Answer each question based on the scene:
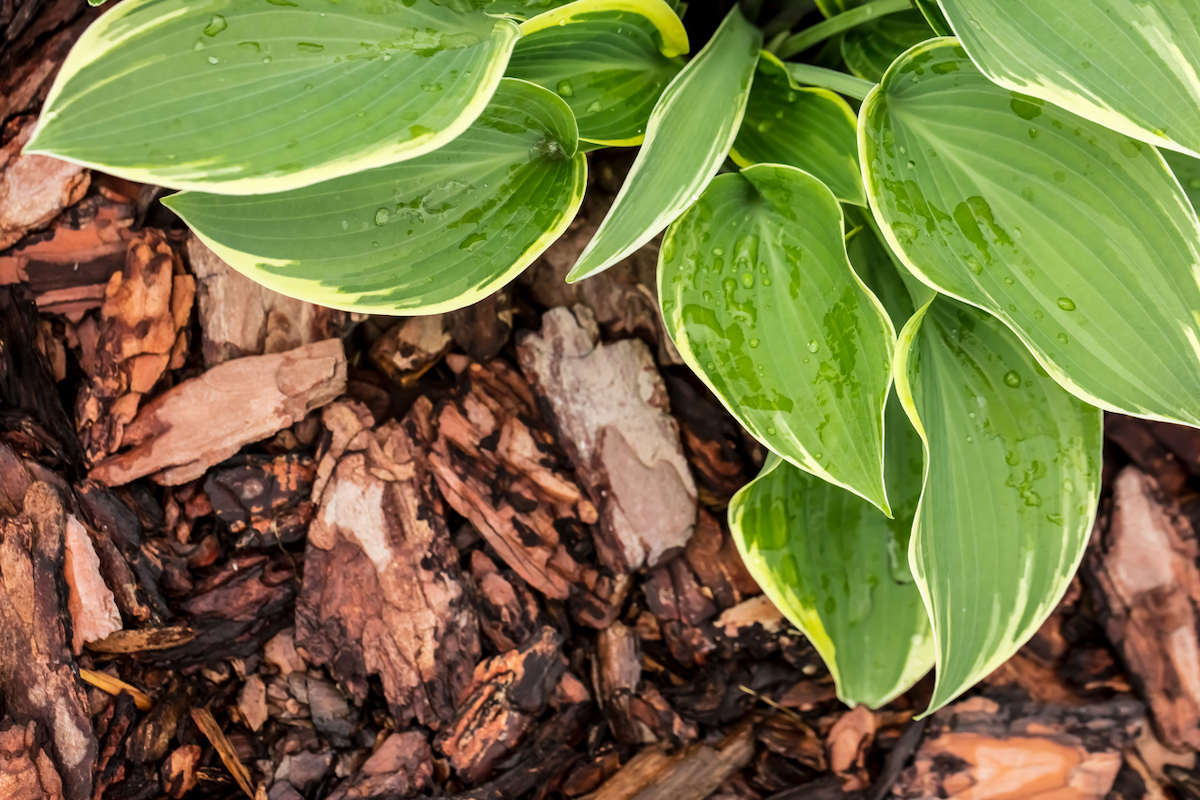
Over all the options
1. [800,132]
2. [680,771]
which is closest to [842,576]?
[680,771]

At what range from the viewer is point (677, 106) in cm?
80

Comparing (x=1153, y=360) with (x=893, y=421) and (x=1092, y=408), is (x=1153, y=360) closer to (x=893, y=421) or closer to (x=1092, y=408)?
(x=1092, y=408)

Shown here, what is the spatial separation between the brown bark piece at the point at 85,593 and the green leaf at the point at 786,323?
2.61ft

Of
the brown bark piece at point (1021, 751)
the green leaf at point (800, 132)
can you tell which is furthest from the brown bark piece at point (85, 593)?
the brown bark piece at point (1021, 751)

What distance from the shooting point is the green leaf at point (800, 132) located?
2.91 feet

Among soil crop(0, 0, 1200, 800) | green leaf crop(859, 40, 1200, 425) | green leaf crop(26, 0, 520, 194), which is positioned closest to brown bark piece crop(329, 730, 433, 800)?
soil crop(0, 0, 1200, 800)

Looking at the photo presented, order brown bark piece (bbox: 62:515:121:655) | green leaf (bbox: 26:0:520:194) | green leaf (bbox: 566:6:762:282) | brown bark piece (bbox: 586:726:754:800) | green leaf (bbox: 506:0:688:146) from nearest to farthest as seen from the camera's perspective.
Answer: green leaf (bbox: 26:0:520:194) → green leaf (bbox: 566:6:762:282) → green leaf (bbox: 506:0:688:146) → brown bark piece (bbox: 62:515:121:655) → brown bark piece (bbox: 586:726:754:800)

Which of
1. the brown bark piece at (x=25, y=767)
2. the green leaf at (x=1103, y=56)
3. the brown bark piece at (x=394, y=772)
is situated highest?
the green leaf at (x=1103, y=56)

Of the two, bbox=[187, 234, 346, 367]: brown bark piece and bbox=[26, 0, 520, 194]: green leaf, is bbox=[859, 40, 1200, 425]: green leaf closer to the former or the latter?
bbox=[26, 0, 520, 194]: green leaf

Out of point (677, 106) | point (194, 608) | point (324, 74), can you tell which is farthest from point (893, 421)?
point (194, 608)

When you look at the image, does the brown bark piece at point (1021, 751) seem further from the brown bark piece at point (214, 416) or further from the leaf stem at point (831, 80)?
the brown bark piece at point (214, 416)

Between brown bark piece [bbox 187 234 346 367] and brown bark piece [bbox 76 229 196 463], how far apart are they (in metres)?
0.04

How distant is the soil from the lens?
38.5 inches

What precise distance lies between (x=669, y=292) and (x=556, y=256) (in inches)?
12.5
